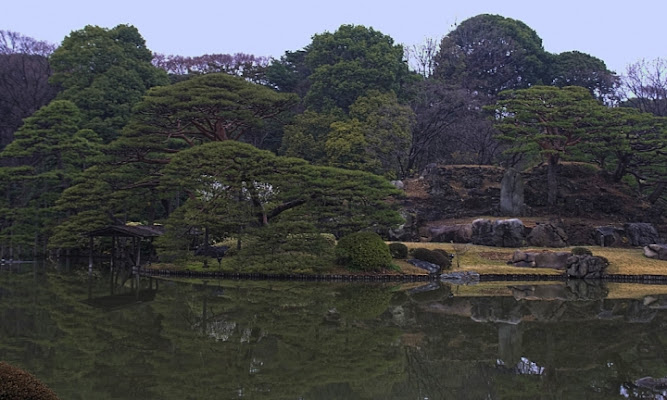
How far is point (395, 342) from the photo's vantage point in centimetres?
1191

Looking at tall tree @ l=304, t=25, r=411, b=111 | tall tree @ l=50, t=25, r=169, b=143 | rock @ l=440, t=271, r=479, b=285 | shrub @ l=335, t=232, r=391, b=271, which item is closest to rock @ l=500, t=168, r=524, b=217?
rock @ l=440, t=271, r=479, b=285

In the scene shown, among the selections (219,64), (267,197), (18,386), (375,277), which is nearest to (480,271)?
(375,277)

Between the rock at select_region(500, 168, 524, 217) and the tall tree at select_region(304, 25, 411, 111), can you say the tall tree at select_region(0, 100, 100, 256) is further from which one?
the rock at select_region(500, 168, 524, 217)

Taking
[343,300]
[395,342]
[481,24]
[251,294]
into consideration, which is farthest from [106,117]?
[481,24]

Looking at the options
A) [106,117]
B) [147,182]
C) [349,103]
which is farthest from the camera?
[349,103]

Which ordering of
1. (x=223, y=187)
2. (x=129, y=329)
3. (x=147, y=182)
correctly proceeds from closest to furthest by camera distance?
(x=129, y=329)
(x=223, y=187)
(x=147, y=182)

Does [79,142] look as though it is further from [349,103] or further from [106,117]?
[349,103]

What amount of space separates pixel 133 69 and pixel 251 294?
67.2 ft

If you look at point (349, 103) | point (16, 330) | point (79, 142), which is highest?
point (349, 103)

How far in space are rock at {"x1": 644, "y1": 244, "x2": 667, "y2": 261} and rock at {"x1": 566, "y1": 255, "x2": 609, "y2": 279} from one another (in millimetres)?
2673

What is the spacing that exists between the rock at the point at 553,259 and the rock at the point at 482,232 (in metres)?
2.77

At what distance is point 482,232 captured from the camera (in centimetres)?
2730

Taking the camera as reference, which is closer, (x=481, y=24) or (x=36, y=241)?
(x=36, y=241)

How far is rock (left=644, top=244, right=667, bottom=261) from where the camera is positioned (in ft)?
80.8
